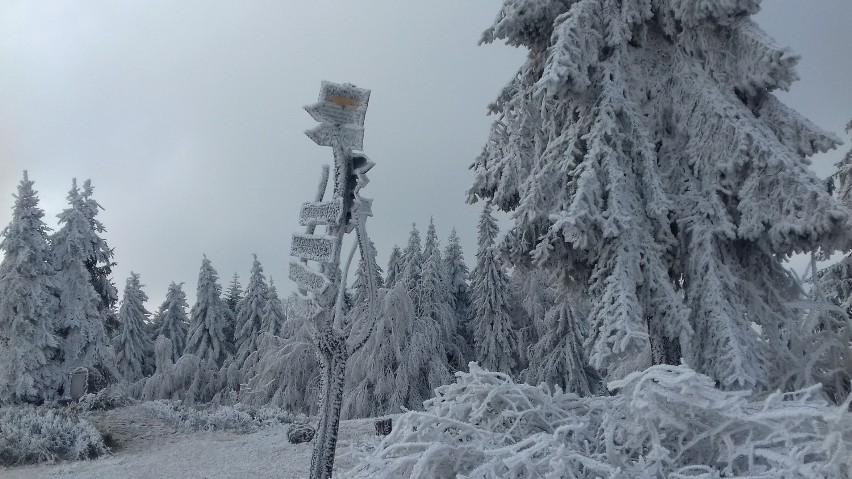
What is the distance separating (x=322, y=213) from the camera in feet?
26.5

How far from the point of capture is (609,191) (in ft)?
26.8

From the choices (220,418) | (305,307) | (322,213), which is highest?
(322,213)

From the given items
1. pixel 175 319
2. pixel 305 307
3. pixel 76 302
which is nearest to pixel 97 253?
pixel 76 302

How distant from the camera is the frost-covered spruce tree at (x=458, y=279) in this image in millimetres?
26078

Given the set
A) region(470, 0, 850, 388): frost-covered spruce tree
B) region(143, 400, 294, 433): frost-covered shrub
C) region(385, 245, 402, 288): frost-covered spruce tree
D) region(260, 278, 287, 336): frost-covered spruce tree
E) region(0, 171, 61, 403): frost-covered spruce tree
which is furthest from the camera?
region(260, 278, 287, 336): frost-covered spruce tree

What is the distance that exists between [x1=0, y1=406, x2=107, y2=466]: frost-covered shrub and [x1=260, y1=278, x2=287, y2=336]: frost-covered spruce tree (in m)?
17.1

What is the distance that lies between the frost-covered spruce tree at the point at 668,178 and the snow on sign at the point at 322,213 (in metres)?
2.33

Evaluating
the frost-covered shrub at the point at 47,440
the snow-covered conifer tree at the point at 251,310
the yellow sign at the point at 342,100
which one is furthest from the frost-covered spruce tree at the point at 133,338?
the yellow sign at the point at 342,100

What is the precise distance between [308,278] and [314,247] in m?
0.38

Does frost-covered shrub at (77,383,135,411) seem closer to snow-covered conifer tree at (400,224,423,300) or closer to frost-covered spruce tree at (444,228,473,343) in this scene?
snow-covered conifer tree at (400,224,423,300)

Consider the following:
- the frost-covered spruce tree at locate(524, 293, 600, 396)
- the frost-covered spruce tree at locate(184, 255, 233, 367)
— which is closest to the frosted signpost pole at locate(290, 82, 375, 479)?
the frost-covered spruce tree at locate(524, 293, 600, 396)

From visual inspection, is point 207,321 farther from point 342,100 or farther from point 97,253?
point 342,100

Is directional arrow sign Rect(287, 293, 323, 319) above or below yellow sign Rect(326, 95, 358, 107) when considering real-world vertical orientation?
below

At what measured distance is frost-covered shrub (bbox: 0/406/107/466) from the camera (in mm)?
12156
